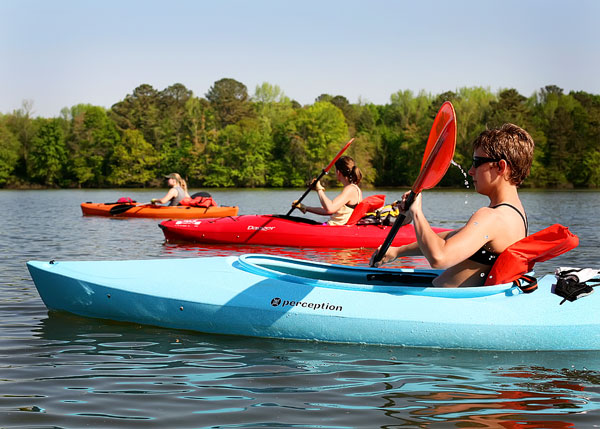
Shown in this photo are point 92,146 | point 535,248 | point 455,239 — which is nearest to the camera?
point 455,239

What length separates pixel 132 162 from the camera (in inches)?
2601

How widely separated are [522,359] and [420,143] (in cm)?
6259

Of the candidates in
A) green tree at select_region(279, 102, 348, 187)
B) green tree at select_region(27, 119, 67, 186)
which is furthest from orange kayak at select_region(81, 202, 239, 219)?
green tree at select_region(27, 119, 67, 186)

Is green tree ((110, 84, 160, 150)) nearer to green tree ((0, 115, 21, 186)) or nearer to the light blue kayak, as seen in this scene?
green tree ((0, 115, 21, 186))

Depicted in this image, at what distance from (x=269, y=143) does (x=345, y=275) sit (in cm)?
6180

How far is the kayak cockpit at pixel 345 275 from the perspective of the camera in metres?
5.02

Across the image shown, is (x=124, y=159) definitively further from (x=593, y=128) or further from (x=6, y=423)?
(x=6, y=423)

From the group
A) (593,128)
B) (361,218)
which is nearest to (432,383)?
(361,218)

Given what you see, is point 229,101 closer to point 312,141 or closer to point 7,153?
point 312,141

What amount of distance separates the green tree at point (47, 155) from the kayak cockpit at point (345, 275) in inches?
2473

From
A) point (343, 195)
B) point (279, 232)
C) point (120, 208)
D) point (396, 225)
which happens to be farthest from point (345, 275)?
point (120, 208)

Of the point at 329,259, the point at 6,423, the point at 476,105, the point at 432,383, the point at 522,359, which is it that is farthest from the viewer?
the point at 476,105

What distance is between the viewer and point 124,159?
65562mm

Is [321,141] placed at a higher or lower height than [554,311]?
higher
